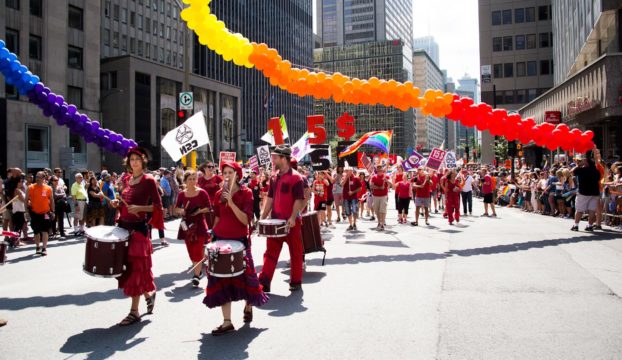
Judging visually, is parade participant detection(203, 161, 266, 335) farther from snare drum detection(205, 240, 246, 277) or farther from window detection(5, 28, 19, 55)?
window detection(5, 28, 19, 55)

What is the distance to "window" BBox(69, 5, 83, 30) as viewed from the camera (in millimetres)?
41656

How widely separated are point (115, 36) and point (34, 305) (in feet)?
211

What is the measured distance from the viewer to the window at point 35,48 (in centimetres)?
3735

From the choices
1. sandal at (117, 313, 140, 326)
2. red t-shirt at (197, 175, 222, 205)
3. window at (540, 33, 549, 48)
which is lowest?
sandal at (117, 313, 140, 326)

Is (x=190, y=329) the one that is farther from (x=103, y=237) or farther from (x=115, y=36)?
(x=115, y=36)

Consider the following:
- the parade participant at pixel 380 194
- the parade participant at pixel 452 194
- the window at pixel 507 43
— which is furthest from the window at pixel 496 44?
the parade participant at pixel 380 194

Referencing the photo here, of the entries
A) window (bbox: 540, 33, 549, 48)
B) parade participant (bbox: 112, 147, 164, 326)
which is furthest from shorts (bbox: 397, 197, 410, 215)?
window (bbox: 540, 33, 549, 48)

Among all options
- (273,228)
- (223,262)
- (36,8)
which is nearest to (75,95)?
(36,8)

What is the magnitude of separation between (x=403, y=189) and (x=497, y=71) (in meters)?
47.7

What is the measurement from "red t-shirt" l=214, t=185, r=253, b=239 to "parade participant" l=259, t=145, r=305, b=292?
1160 millimetres

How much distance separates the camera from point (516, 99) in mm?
58438

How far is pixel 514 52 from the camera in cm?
5888

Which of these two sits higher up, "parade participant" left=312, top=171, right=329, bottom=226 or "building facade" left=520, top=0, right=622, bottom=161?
"building facade" left=520, top=0, right=622, bottom=161

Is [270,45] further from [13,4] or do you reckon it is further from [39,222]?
[39,222]
